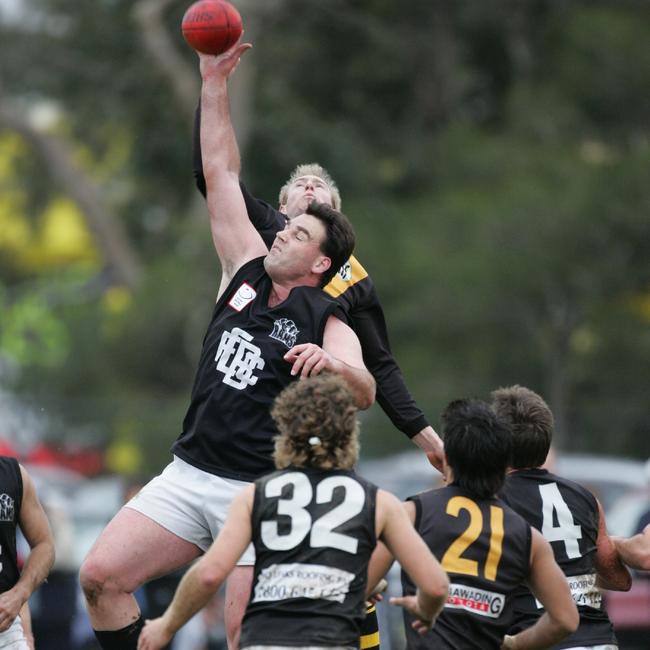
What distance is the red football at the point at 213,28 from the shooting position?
6520mm

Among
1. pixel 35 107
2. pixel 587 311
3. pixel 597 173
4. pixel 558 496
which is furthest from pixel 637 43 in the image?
pixel 558 496

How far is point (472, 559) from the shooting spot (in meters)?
5.54

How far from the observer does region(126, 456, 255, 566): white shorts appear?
6.32 metres

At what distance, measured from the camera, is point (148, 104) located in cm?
2772

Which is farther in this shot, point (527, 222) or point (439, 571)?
point (527, 222)

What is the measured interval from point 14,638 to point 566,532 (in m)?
2.51

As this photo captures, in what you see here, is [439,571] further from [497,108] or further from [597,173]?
[497,108]

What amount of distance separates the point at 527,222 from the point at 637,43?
18.1 ft

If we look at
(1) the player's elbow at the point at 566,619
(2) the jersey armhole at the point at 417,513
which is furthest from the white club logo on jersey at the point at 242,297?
(1) the player's elbow at the point at 566,619

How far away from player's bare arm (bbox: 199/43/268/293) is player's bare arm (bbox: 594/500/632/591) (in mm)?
2015

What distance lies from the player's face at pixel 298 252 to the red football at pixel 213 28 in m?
0.89

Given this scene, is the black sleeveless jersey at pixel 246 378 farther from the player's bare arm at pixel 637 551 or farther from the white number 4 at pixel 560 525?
the player's bare arm at pixel 637 551

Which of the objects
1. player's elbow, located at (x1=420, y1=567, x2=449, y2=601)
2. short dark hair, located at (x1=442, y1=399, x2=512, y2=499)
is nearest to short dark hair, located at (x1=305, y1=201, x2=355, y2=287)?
short dark hair, located at (x1=442, y1=399, x2=512, y2=499)

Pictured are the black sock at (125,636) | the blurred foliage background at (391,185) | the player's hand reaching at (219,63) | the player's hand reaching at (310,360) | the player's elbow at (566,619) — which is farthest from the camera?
the blurred foliage background at (391,185)
